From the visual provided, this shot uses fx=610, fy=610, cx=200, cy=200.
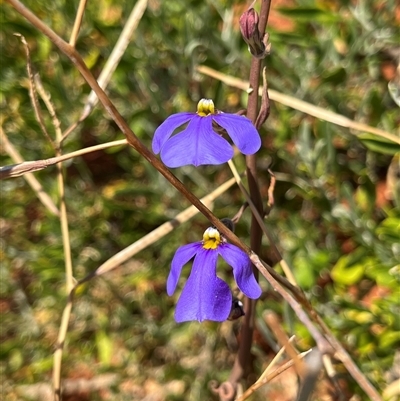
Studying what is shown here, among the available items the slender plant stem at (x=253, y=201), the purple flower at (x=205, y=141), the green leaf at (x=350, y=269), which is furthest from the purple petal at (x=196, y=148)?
the green leaf at (x=350, y=269)

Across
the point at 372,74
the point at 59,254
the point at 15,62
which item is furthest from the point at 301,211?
the point at 15,62

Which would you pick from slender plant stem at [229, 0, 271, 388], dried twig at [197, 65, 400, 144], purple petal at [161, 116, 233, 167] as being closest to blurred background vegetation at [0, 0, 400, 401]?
dried twig at [197, 65, 400, 144]

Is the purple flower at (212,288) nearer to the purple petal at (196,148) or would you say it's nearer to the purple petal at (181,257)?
the purple petal at (181,257)

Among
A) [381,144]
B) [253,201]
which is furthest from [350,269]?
[253,201]

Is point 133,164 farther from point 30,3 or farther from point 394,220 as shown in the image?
point 394,220

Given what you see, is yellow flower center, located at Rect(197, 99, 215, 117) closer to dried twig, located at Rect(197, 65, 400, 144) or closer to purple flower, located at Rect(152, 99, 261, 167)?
purple flower, located at Rect(152, 99, 261, 167)

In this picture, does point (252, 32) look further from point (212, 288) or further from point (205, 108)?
point (212, 288)
